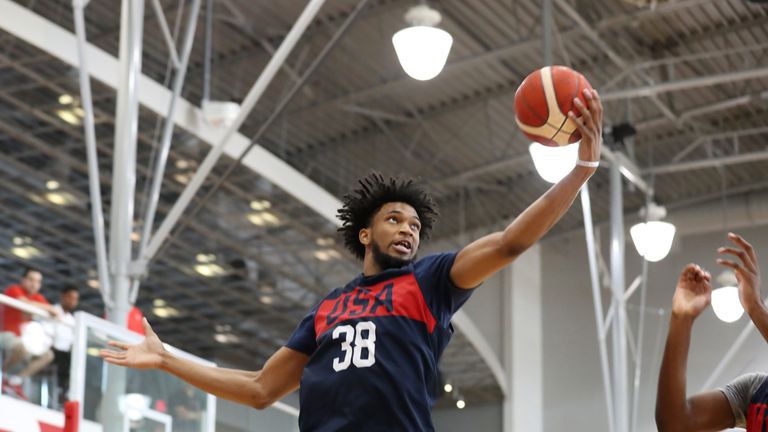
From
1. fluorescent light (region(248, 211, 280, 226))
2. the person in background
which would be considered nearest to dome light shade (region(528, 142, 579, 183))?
the person in background

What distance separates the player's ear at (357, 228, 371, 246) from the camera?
5.43 metres

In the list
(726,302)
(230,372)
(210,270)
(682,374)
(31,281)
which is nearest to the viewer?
(682,374)

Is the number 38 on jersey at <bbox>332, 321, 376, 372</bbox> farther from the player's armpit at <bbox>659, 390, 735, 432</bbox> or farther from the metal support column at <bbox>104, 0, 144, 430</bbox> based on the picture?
the metal support column at <bbox>104, 0, 144, 430</bbox>

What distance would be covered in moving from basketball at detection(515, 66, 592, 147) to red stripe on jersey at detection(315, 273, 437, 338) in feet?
2.58

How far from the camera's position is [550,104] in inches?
210

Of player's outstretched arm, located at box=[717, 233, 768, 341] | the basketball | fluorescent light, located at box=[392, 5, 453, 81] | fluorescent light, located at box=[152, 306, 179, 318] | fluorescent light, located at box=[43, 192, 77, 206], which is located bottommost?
player's outstretched arm, located at box=[717, 233, 768, 341]

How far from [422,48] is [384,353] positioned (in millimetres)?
8085

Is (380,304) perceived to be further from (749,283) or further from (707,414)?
(749,283)

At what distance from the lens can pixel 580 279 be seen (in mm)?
30312

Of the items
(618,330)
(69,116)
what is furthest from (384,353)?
(618,330)

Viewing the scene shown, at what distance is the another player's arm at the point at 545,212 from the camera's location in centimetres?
466

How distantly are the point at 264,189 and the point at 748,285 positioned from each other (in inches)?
692

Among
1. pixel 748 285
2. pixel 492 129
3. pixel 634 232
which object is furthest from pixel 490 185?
pixel 748 285

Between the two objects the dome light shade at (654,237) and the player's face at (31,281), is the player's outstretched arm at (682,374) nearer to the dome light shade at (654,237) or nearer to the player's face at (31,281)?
the player's face at (31,281)
